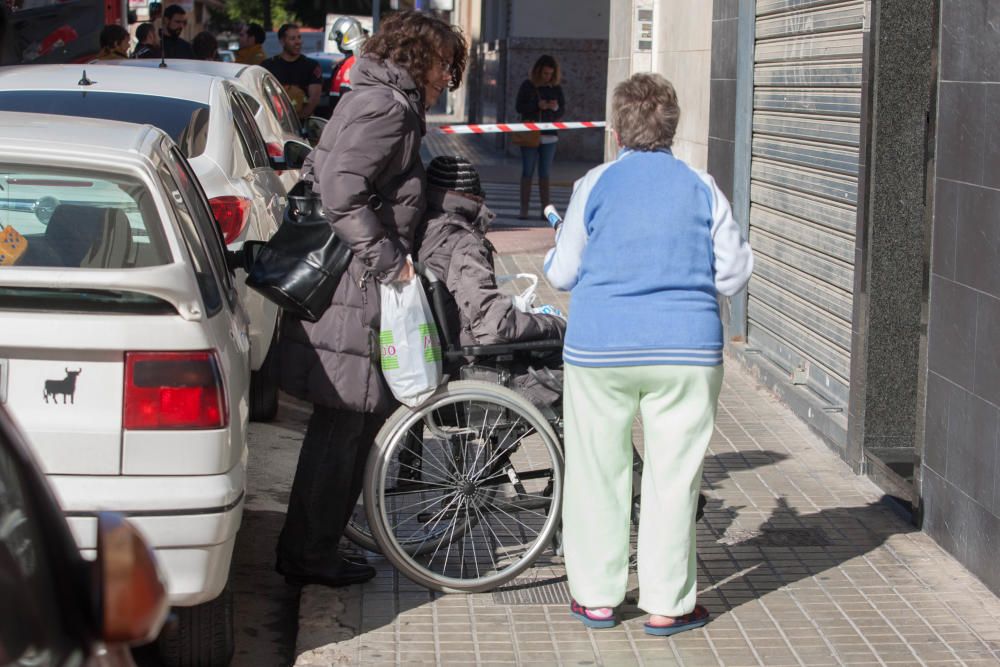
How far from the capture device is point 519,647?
4574 millimetres

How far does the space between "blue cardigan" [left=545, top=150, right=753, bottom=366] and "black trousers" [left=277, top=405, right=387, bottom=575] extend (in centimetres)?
88

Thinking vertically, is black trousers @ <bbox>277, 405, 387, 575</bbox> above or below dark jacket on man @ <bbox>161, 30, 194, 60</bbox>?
below

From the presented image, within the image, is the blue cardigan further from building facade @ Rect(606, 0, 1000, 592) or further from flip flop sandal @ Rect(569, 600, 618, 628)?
building facade @ Rect(606, 0, 1000, 592)

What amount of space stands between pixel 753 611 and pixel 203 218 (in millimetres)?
2183

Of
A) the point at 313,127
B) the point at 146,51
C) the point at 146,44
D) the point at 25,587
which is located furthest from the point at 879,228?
the point at 146,44

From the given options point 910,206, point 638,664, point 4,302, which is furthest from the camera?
point 910,206

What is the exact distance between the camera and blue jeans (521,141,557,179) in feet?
53.6

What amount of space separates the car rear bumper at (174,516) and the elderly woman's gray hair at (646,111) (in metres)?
1.56

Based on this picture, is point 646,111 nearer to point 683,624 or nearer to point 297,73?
point 683,624

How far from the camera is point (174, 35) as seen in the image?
1619 cm

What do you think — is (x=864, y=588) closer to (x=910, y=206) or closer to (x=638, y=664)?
(x=638, y=664)

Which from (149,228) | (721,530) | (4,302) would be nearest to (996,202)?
(721,530)

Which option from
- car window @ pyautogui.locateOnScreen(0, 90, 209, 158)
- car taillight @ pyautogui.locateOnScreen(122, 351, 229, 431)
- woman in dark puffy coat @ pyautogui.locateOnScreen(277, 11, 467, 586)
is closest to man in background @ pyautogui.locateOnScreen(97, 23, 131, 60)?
car window @ pyautogui.locateOnScreen(0, 90, 209, 158)

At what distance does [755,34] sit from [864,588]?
13.6 ft
